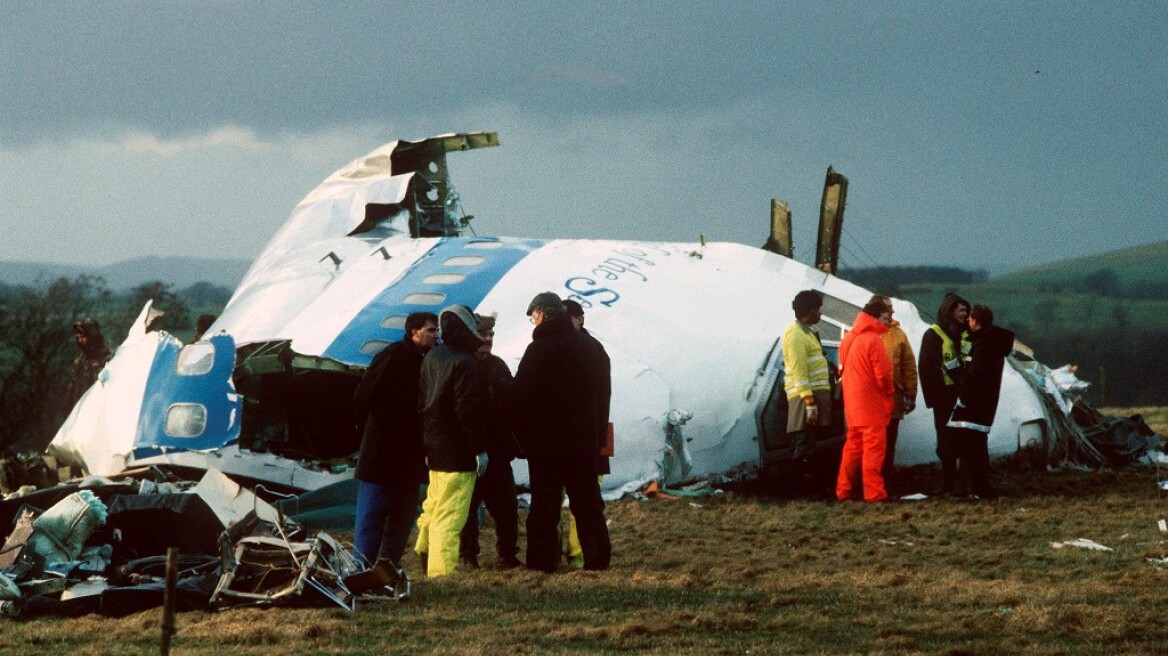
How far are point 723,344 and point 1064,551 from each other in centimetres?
497

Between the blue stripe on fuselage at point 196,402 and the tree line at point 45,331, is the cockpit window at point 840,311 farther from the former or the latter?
the tree line at point 45,331

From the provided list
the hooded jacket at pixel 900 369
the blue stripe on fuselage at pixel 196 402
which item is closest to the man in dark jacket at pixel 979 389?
the hooded jacket at pixel 900 369

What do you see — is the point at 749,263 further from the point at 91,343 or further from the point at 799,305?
the point at 91,343

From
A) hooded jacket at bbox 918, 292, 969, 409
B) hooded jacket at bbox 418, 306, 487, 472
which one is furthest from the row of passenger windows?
hooded jacket at bbox 918, 292, 969, 409

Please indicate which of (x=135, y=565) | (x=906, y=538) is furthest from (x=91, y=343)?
(x=906, y=538)

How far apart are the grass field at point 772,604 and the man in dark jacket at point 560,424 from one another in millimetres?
348

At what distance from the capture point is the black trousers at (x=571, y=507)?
34.8 ft

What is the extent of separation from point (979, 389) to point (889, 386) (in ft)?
2.66

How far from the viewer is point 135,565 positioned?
1010cm

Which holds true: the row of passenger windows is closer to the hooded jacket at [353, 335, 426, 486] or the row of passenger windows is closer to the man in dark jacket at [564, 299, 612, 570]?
the man in dark jacket at [564, 299, 612, 570]

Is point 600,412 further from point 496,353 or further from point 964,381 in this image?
point 964,381

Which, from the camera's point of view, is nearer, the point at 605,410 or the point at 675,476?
the point at 605,410

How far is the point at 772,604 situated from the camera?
917 cm

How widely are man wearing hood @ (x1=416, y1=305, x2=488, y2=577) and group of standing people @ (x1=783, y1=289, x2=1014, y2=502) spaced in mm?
5123
